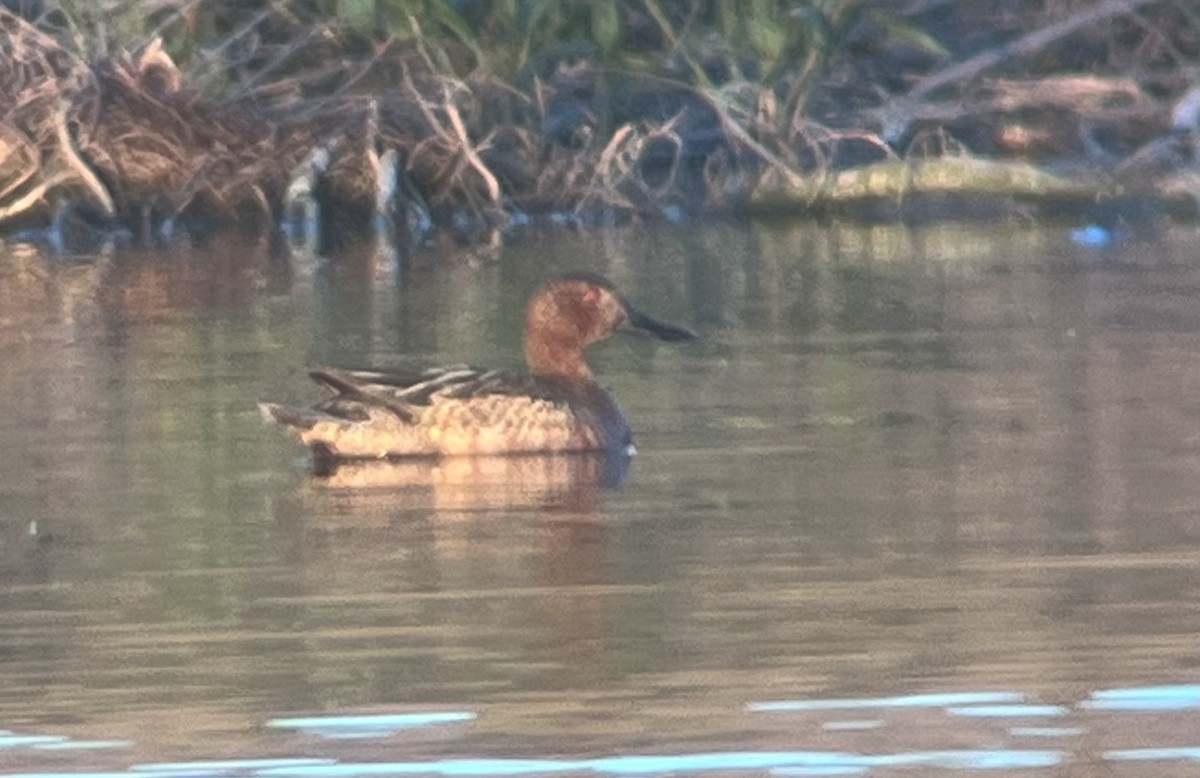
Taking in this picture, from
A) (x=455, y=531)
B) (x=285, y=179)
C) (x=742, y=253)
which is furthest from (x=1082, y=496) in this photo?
(x=285, y=179)

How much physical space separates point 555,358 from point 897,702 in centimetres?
454

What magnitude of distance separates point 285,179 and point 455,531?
11.9 m

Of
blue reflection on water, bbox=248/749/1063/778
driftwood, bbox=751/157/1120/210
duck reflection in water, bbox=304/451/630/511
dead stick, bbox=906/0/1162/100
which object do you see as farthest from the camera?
dead stick, bbox=906/0/1162/100

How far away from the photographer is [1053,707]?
654cm

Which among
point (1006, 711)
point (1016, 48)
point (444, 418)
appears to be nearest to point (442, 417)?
point (444, 418)

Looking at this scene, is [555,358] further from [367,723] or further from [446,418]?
[367,723]

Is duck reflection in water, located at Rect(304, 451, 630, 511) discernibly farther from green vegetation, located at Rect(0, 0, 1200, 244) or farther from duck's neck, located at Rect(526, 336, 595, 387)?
green vegetation, located at Rect(0, 0, 1200, 244)

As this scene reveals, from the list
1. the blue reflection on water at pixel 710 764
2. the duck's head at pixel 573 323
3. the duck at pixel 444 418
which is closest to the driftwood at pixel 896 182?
the duck's head at pixel 573 323

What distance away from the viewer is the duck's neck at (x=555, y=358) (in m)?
11.0

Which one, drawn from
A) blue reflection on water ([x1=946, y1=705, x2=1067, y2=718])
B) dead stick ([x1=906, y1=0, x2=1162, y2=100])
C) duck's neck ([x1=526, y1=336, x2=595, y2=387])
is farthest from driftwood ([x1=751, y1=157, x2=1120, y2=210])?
blue reflection on water ([x1=946, y1=705, x2=1067, y2=718])

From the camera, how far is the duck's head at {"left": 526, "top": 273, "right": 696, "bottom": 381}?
1104 centimetres

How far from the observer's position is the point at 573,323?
36.4 feet

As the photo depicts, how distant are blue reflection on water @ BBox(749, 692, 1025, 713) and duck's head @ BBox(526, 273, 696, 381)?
4.39m

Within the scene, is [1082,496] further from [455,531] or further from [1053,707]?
[1053,707]
